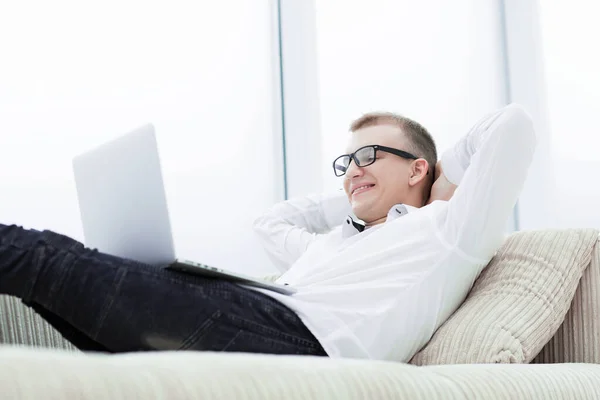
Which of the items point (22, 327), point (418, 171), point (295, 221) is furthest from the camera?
point (295, 221)

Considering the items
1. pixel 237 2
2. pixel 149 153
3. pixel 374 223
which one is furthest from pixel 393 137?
pixel 237 2

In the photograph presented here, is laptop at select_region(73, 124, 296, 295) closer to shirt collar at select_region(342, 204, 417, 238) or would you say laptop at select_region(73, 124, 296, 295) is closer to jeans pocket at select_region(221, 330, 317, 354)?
jeans pocket at select_region(221, 330, 317, 354)

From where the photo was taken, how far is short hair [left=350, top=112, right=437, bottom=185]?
183 cm

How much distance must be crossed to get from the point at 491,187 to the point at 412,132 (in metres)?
0.49

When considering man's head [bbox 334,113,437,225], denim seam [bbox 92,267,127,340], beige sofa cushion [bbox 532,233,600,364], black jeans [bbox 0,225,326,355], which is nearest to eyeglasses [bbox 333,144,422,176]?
man's head [bbox 334,113,437,225]

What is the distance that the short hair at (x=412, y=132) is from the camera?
1.83m

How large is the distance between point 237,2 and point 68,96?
0.85m

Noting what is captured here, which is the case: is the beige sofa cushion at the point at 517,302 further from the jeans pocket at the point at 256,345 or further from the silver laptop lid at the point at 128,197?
the silver laptop lid at the point at 128,197

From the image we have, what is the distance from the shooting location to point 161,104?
2768mm

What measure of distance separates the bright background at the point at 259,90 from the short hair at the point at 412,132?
111 centimetres

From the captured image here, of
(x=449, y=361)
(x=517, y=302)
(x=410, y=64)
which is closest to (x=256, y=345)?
(x=449, y=361)

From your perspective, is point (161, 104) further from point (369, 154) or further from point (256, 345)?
point (256, 345)

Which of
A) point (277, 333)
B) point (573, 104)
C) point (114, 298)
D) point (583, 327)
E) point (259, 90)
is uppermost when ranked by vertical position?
point (259, 90)

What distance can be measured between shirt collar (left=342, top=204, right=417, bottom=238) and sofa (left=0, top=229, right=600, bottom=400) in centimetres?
22
